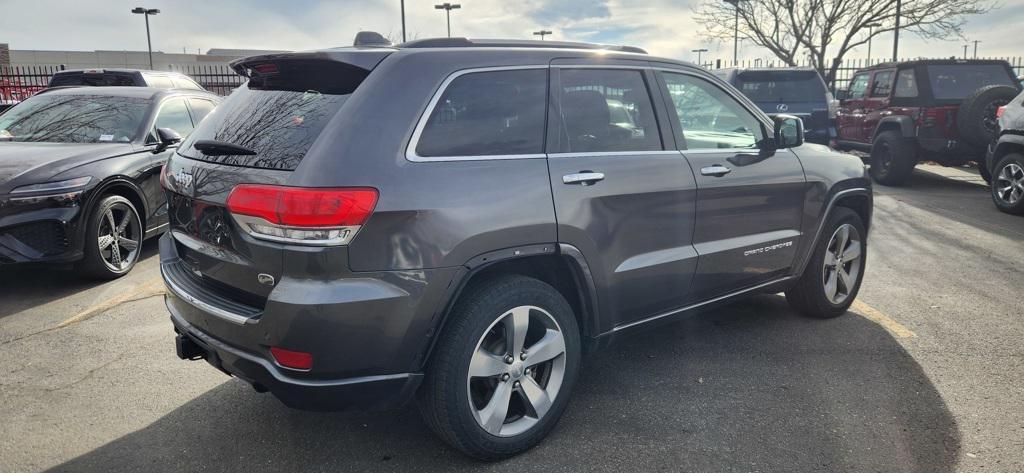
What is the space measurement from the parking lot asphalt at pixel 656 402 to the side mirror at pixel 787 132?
1.22m

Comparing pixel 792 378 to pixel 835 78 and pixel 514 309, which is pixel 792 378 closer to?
pixel 514 309

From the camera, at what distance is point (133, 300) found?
17.3ft

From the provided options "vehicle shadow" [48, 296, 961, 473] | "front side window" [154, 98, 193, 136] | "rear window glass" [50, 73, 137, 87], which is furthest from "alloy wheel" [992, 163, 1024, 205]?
"rear window glass" [50, 73, 137, 87]

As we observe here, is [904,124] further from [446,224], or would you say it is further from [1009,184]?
[446,224]

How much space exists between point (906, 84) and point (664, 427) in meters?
9.97

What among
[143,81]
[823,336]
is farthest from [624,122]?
[143,81]

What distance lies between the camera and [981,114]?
9.94 metres

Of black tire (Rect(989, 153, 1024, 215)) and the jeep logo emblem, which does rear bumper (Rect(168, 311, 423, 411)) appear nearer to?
the jeep logo emblem

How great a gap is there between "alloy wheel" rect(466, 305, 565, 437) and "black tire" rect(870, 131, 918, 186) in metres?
9.96

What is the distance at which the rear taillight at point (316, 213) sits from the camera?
2.48 meters

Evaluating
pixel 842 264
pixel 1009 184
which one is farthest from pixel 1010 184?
pixel 842 264

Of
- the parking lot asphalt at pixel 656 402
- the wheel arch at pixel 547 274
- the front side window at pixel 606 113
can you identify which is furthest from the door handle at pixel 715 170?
the parking lot asphalt at pixel 656 402

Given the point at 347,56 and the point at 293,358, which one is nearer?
the point at 293,358

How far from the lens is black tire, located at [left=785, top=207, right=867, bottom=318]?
4602 millimetres
